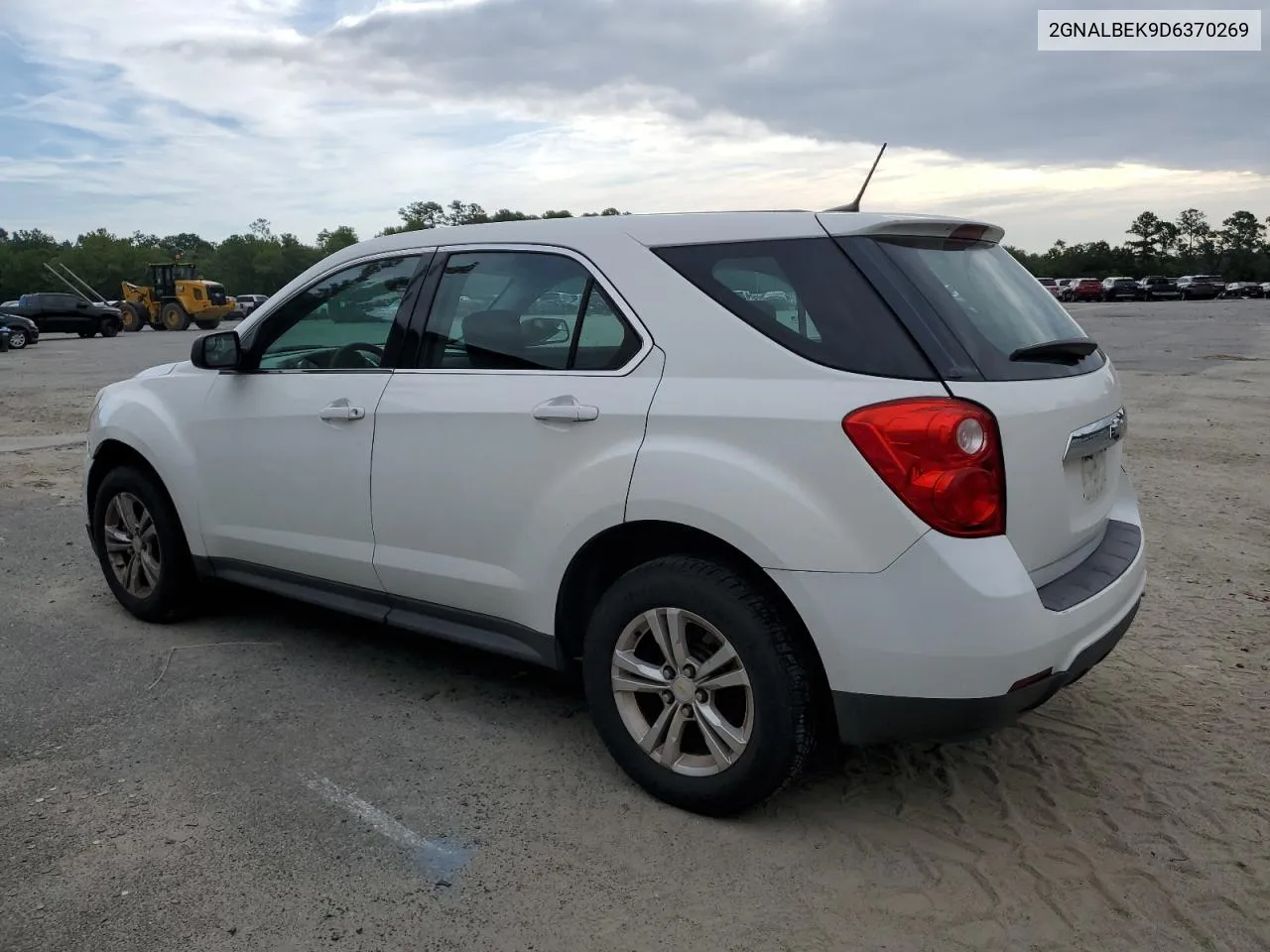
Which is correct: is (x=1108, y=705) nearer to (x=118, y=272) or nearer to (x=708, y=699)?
(x=708, y=699)

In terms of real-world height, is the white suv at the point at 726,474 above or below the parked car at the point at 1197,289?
below

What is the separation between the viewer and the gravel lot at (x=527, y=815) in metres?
2.62

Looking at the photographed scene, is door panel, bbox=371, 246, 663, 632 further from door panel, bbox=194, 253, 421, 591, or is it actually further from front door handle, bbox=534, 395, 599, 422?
door panel, bbox=194, 253, 421, 591

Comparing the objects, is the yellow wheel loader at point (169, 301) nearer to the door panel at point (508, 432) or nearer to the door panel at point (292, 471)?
the door panel at point (292, 471)

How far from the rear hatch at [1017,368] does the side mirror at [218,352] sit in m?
2.54

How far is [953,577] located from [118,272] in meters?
116

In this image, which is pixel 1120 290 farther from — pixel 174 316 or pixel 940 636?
pixel 940 636

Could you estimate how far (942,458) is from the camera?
2617mm

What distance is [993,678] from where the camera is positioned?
8.59ft

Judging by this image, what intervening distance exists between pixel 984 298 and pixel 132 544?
13.0ft

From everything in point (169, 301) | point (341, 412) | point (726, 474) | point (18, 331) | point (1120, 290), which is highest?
point (169, 301)

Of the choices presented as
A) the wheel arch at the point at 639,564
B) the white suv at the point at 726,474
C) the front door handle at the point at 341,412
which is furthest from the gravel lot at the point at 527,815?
the front door handle at the point at 341,412

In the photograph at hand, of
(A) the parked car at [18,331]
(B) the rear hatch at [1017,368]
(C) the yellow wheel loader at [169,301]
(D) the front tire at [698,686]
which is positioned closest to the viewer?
(B) the rear hatch at [1017,368]

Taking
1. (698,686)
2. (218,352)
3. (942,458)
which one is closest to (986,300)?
(942,458)
